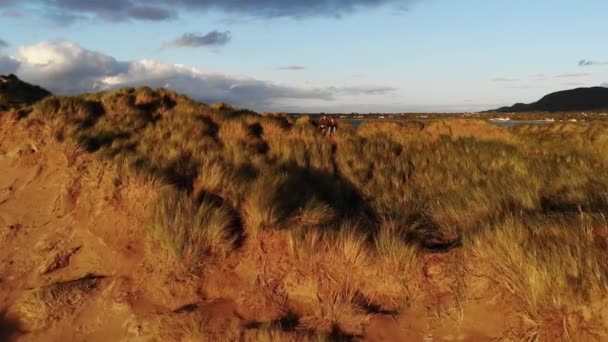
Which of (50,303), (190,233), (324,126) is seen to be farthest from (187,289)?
(324,126)

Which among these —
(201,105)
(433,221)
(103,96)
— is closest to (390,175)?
(433,221)

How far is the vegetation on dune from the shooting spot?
487 centimetres

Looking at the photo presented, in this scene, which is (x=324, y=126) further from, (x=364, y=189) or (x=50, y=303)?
(x=50, y=303)

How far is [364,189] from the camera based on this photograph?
1249cm

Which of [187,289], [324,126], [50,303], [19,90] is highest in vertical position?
[19,90]

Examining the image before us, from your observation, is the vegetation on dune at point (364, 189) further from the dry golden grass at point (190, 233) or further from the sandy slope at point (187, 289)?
the sandy slope at point (187, 289)

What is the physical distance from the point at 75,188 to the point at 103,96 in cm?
666

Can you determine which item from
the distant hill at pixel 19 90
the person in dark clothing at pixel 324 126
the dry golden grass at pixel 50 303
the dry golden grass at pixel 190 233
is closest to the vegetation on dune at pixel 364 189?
the dry golden grass at pixel 190 233

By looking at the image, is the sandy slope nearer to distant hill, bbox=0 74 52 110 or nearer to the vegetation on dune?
the vegetation on dune

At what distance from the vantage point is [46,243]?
25.9 ft


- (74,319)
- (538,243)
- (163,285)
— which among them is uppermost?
(538,243)

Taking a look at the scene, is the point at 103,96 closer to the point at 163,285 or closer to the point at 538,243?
the point at 163,285

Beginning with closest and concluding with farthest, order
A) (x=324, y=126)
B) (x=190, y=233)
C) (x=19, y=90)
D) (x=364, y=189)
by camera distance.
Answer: (x=190, y=233)
(x=364, y=189)
(x=19, y=90)
(x=324, y=126)

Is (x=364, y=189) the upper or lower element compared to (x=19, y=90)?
lower
